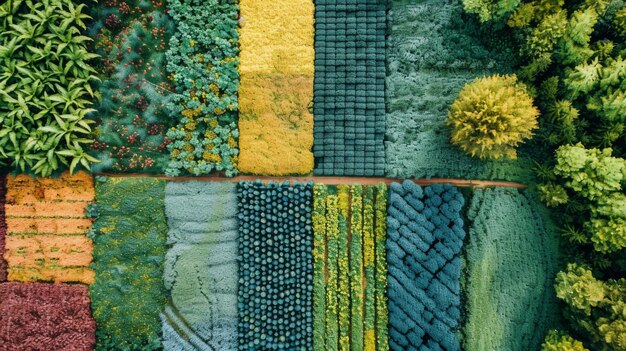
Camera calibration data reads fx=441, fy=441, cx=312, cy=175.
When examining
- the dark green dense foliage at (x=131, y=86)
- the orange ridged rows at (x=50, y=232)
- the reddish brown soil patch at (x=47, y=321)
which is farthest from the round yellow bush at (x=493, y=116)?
the reddish brown soil patch at (x=47, y=321)

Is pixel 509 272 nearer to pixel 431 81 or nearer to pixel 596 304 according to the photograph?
pixel 596 304

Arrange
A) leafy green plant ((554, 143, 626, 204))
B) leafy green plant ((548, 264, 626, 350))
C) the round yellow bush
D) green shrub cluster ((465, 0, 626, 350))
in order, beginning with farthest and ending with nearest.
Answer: the round yellow bush → green shrub cluster ((465, 0, 626, 350)) → leafy green plant ((554, 143, 626, 204)) → leafy green plant ((548, 264, 626, 350))

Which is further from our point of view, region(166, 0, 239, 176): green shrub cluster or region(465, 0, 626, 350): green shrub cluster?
region(166, 0, 239, 176): green shrub cluster

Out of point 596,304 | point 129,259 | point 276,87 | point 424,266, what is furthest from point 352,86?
point 596,304

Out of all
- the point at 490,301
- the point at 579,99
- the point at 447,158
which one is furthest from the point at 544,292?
the point at 579,99

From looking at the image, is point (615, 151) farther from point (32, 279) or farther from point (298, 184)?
point (32, 279)

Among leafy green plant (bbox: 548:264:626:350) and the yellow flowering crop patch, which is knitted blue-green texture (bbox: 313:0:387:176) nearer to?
the yellow flowering crop patch

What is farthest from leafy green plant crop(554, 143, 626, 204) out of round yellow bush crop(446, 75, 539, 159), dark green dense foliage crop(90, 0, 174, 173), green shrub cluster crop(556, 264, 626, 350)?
dark green dense foliage crop(90, 0, 174, 173)
